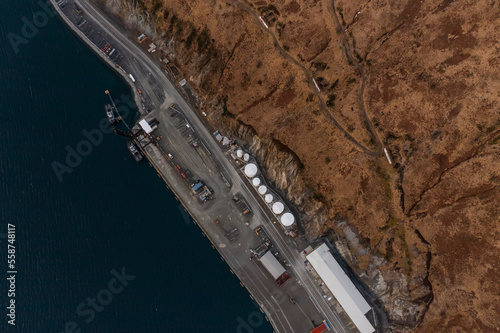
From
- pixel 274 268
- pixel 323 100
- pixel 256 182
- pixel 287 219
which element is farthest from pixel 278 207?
pixel 323 100

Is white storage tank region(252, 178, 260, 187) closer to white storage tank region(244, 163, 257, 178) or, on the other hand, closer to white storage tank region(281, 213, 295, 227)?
white storage tank region(244, 163, 257, 178)

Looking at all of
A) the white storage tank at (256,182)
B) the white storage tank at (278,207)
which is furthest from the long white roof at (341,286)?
the white storage tank at (256,182)

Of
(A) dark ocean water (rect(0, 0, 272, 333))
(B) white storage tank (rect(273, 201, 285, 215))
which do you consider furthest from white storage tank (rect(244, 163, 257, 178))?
(A) dark ocean water (rect(0, 0, 272, 333))

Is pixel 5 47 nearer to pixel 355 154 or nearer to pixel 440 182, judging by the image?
pixel 355 154

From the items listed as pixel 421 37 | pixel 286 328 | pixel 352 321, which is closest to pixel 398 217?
pixel 352 321

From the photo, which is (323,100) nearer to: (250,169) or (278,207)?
(250,169)

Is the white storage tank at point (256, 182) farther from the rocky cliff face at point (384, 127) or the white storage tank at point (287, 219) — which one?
the white storage tank at point (287, 219)
